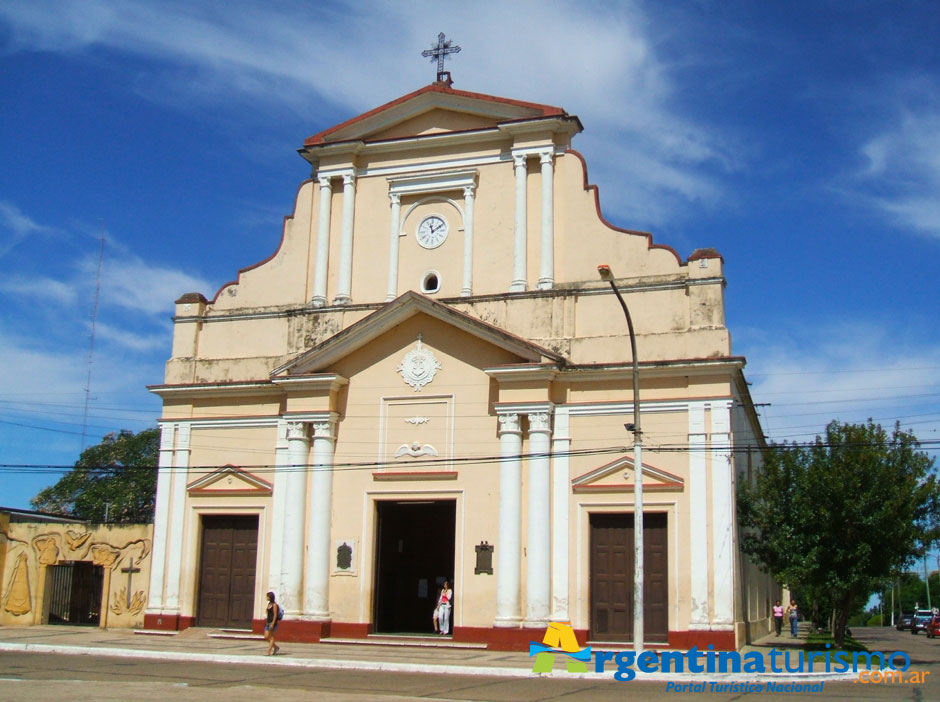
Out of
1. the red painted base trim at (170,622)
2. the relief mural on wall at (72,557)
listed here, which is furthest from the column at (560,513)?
the relief mural on wall at (72,557)

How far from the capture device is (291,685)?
56.4 feet

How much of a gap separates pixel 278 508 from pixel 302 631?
131 inches

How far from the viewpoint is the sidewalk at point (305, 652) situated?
19.8 metres

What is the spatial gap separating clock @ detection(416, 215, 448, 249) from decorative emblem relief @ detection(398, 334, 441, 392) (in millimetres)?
2818

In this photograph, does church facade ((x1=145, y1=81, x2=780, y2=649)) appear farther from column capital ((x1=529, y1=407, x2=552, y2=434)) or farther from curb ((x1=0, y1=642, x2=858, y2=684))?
curb ((x1=0, y1=642, x2=858, y2=684))

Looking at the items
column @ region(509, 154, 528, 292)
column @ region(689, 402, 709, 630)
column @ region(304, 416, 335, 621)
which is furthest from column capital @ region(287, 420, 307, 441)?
column @ region(689, 402, 709, 630)

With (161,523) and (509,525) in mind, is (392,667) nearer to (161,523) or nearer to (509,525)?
(509,525)

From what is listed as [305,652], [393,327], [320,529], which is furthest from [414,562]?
[393,327]

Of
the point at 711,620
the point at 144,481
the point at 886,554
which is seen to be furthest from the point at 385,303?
the point at 144,481

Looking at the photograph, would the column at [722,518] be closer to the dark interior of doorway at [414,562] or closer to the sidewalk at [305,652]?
the sidewalk at [305,652]

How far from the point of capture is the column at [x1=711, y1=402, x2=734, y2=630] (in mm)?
23078

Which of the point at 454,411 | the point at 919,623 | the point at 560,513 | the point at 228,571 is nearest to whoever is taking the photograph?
the point at 560,513

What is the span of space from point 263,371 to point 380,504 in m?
4.97

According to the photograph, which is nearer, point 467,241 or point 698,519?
point 698,519
